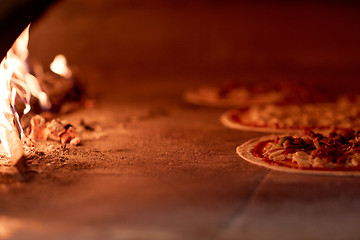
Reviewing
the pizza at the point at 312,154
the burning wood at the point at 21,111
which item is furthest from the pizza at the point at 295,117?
the burning wood at the point at 21,111

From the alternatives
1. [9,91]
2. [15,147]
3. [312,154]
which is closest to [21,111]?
[9,91]

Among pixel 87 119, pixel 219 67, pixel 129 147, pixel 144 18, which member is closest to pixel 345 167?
pixel 129 147

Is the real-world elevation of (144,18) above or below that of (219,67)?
above

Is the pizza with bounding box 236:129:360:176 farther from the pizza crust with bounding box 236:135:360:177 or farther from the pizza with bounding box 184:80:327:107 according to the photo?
the pizza with bounding box 184:80:327:107

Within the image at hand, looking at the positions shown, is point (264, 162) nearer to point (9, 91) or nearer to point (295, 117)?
point (295, 117)

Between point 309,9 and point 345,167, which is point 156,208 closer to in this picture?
point 345,167

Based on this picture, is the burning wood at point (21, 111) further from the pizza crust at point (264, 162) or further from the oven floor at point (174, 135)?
the pizza crust at point (264, 162)
